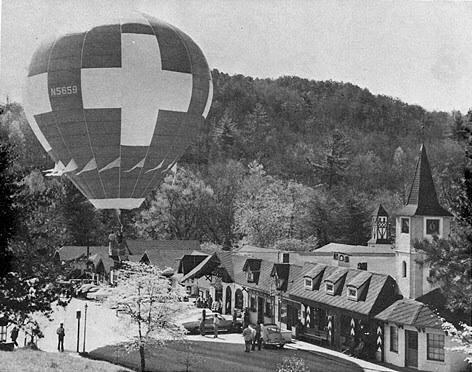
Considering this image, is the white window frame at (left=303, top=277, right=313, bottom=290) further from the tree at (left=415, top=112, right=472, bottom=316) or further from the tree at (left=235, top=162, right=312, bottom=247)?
the tree at (left=235, top=162, right=312, bottom=247)

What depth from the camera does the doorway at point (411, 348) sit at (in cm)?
1465

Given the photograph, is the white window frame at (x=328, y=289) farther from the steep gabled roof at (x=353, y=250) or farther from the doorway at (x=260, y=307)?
the steep gabled roof at (x=353, y=250)

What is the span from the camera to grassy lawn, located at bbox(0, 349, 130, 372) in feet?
34.1

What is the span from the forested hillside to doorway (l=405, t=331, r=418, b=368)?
2.98 meters

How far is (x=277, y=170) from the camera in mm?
26781

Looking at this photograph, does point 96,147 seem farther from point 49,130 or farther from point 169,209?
point 169,209

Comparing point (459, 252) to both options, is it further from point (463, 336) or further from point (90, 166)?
point (90, 166)

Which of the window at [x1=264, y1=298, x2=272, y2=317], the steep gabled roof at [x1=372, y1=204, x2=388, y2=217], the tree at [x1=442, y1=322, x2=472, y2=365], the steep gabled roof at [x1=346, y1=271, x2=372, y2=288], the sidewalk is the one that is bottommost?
the sidewalk

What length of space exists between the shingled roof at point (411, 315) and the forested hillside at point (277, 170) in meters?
2.36

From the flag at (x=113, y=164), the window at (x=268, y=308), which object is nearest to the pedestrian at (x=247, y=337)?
the window at (x=268, y=308)

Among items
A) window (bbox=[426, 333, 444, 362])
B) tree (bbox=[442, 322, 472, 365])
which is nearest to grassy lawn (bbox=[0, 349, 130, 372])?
tree (bbox=[442, 322, 472, 365])

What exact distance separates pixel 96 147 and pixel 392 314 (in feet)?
24.1

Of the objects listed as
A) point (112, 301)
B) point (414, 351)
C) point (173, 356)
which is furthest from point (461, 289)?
point (112, 301)

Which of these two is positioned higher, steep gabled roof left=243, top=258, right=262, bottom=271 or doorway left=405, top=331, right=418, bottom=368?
steep gabled roof left=243, top=258, right=262, bottom=271
